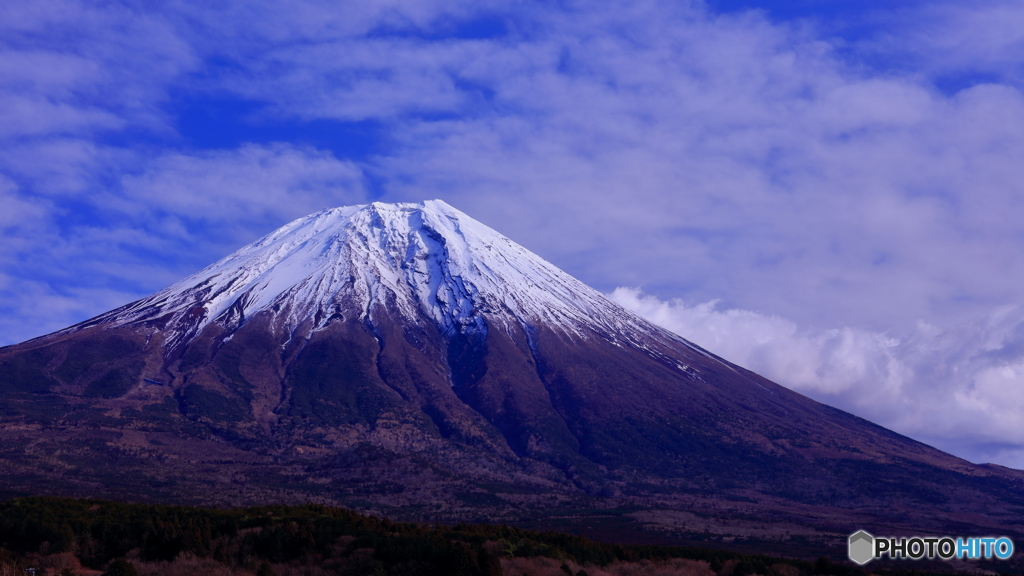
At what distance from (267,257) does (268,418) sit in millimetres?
65693

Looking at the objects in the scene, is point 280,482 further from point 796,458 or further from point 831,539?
point 796,458

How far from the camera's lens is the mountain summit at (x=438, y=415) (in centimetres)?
9538

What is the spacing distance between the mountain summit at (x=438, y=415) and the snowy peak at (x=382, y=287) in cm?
61

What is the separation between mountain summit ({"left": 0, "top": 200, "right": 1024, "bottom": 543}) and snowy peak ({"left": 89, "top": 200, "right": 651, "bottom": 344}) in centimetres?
61

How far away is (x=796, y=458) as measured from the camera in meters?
123

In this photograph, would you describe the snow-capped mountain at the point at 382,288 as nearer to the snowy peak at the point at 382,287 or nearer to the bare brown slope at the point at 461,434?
the snowy peak at the point at 382,287

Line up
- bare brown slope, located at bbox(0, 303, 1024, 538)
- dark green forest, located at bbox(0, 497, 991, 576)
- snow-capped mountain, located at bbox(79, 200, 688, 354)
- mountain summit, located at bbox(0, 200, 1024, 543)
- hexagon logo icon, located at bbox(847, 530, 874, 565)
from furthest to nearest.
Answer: snow-capped mountain, located at bbox(79, 200, 688, 354), mountain summit, located at bbox(0, 200, 1024, 543), bare brown slope, located at bbox(0, 303, 1024, 538), hexagon logo icon, located at bbox(847, 530, 874, 565), dark green forest, located at bbox(0, 497, 991, 576)

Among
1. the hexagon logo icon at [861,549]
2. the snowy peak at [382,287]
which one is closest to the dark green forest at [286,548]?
the hexagon logo icon at [861,549]

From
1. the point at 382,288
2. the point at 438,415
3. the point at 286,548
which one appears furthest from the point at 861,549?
the point at 382,288

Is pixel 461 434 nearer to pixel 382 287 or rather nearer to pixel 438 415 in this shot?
pixel 438 415

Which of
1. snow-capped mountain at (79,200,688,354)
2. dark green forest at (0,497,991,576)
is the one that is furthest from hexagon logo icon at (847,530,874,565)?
snow-capped mountain at (79,200,688,354)

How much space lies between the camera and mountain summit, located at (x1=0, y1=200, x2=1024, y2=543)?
95375 millimetres

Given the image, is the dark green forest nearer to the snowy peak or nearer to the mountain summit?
the mountain summit

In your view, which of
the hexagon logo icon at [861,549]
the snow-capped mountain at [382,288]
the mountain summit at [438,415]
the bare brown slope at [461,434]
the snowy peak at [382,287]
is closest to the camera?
the hexagon logo icon at [861,549]
